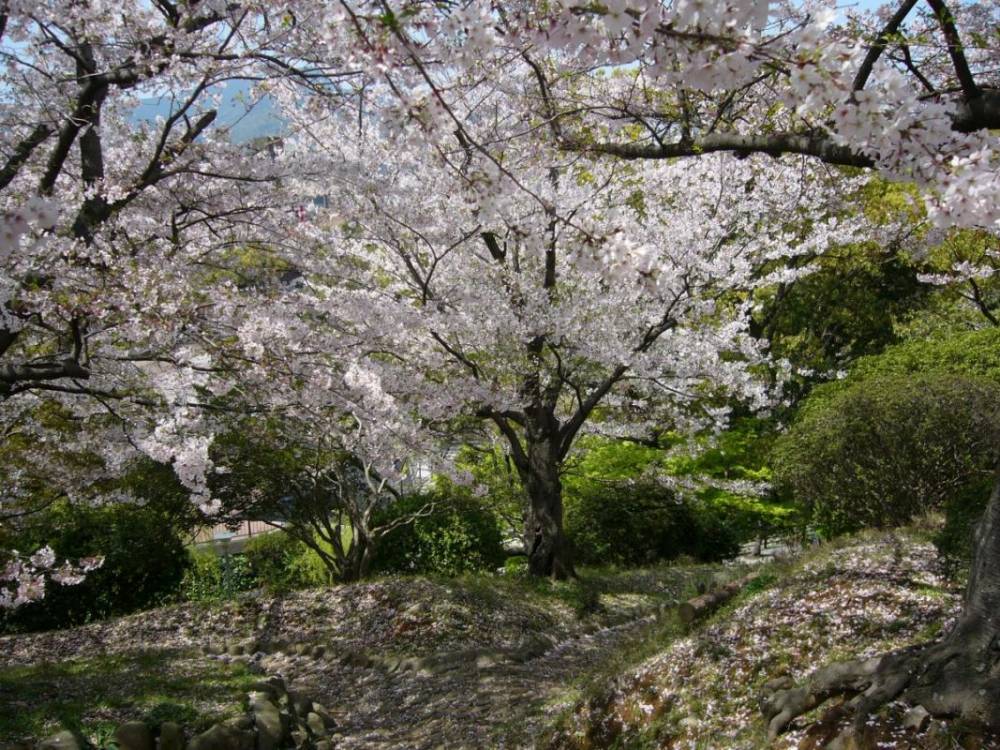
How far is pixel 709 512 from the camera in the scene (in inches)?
501

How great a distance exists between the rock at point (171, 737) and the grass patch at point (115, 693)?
0.68ft

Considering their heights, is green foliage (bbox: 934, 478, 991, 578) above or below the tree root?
above

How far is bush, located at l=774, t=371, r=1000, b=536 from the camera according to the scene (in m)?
7.32

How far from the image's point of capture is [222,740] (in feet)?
16.0

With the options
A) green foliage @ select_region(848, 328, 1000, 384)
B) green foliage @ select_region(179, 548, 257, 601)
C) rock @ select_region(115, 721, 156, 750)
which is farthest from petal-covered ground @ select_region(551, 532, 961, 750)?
green foliage @ select_region(179, 548, 257, 601)

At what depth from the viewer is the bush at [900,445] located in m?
7.32

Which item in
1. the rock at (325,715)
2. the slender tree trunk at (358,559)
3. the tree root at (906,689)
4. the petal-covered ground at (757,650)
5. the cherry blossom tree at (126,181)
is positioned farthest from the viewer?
the slender tree trunk at (358,559)

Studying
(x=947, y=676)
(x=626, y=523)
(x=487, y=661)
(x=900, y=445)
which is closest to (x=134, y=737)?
(x=487, y=661)

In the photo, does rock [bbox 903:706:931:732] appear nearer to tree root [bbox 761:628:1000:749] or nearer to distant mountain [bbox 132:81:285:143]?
tree root [bbox 761:628:1000:749]

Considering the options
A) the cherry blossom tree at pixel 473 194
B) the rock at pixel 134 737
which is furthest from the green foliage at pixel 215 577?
the rock at pixel 134 737

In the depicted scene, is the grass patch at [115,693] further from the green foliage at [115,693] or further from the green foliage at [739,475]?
the green foliage at [739,475]

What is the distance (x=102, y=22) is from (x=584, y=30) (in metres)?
3.91

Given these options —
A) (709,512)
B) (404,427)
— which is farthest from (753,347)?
(404,427)

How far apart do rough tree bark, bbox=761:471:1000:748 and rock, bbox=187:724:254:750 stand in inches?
126
